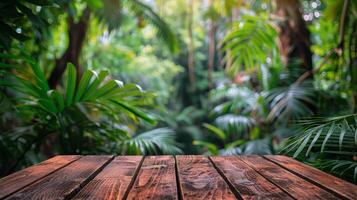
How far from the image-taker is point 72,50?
266cm

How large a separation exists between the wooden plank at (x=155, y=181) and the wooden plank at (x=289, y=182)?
25 cm

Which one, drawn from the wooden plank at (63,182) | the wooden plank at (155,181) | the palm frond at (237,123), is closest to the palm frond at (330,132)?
the wooden plank at (155,181)

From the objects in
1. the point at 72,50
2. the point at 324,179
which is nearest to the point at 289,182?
the point at 324,179

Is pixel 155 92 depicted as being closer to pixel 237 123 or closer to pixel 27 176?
pixel 237 123

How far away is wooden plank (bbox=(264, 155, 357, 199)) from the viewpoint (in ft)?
2.03

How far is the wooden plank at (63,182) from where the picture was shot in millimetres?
613

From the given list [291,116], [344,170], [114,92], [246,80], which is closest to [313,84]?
[291,116]

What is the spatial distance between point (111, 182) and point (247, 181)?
0.33 metres

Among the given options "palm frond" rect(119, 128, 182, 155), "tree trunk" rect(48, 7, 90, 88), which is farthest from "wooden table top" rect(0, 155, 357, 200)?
"tree trunk" rect(48, 7, 90, 88)

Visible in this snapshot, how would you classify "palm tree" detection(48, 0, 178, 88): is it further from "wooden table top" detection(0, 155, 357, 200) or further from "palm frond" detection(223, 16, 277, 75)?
"wooden table top" detection(0, 155, 357, 200)

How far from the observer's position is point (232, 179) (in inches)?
29.3

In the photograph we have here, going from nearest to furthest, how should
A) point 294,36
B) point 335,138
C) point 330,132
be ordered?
point 330,132
point 335,138
point 294,36

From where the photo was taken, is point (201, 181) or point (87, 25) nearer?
point (201, 181)

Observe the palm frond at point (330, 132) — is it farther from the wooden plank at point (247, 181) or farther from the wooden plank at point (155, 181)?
the wooden plank at point (155, 181)
